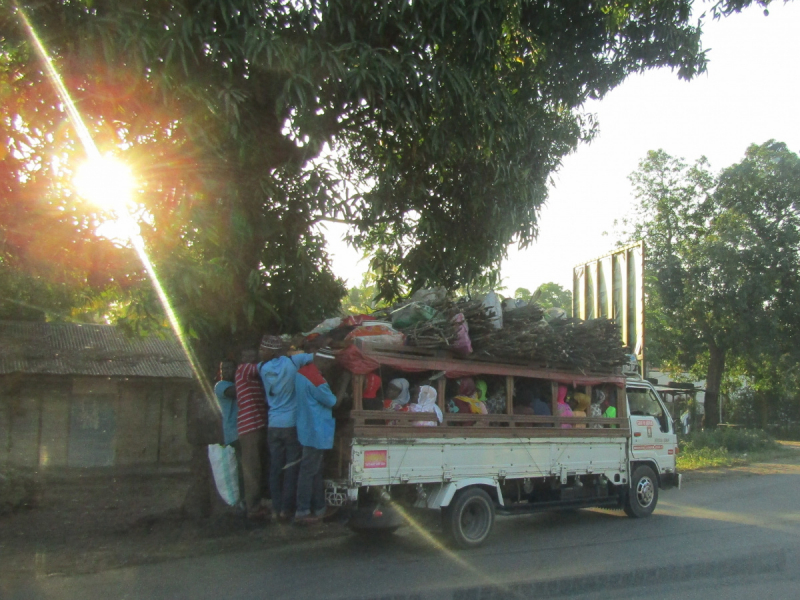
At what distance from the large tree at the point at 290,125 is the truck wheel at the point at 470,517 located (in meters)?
2.98

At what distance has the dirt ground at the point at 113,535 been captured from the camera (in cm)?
673

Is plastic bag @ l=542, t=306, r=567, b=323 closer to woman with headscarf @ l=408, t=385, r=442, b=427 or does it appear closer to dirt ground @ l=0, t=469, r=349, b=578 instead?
woman with headscarf @ l=408, t=385, r=442, b=427

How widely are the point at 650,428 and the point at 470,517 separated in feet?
12.4

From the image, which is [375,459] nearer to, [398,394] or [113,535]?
[398,394]

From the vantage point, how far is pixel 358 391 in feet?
22.1

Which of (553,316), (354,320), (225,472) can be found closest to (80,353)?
(225,472)

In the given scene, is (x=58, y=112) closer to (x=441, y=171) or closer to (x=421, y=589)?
(x=441, y=171)

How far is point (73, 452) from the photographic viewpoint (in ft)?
59.2

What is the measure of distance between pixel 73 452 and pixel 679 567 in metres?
15.8

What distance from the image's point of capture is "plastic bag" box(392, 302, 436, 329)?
24.8 ft

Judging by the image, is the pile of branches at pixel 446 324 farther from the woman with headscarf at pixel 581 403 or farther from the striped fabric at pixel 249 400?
the woman with headscarf at pixel 581 403

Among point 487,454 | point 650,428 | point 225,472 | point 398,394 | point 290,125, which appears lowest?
point 225,472

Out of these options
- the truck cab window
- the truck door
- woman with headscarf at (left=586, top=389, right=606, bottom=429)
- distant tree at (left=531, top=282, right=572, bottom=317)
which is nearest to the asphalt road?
the truck door

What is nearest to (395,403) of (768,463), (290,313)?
(290,313)
